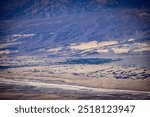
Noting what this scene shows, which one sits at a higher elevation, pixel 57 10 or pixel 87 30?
pixel 57 10

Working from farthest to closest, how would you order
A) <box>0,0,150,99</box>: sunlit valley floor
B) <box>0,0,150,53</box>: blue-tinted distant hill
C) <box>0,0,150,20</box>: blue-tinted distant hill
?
<box>0,0,150,20</box>: blue-tinted distant hill
<box>0,0,150,53</box>: blue-tinted distant hill
<box>0,0,150,99</box>: sunlit valley floor

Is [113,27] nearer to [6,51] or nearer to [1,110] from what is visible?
[6,51]

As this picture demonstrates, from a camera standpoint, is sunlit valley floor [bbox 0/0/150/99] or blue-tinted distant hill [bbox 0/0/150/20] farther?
blue-tinted distant hill [bbox 0/0/150/20]

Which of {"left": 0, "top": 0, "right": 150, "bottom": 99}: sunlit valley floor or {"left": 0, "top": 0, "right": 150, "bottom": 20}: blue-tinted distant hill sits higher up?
{"left": 0, "top": 0, "right": 150, "bottom": 20}: blue-tinted distant hill

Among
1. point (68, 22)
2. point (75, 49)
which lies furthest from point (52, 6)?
point (75, 49)

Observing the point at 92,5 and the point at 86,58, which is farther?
the point at 92,5

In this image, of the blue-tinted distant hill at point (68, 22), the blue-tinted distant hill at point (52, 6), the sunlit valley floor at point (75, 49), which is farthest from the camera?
the blue-tinted distant hill at point (52, 6)

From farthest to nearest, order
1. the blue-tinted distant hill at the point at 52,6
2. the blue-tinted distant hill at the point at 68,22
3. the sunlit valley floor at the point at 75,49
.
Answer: the blue-tinted distant hill at the point at 52,6 → the blue-tinted distant hill at the point at 68,22 → the sunlit valley floor at the point at 75,49

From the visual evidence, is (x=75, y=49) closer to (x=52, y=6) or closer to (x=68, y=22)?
(x=68, y=22)

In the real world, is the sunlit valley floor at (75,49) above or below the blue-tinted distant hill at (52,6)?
below

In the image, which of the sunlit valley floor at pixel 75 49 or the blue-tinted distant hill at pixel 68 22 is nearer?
the sunlit valley floor at pixel 75 49

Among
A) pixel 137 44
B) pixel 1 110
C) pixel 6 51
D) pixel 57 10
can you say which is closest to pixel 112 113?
pixel 1 110
